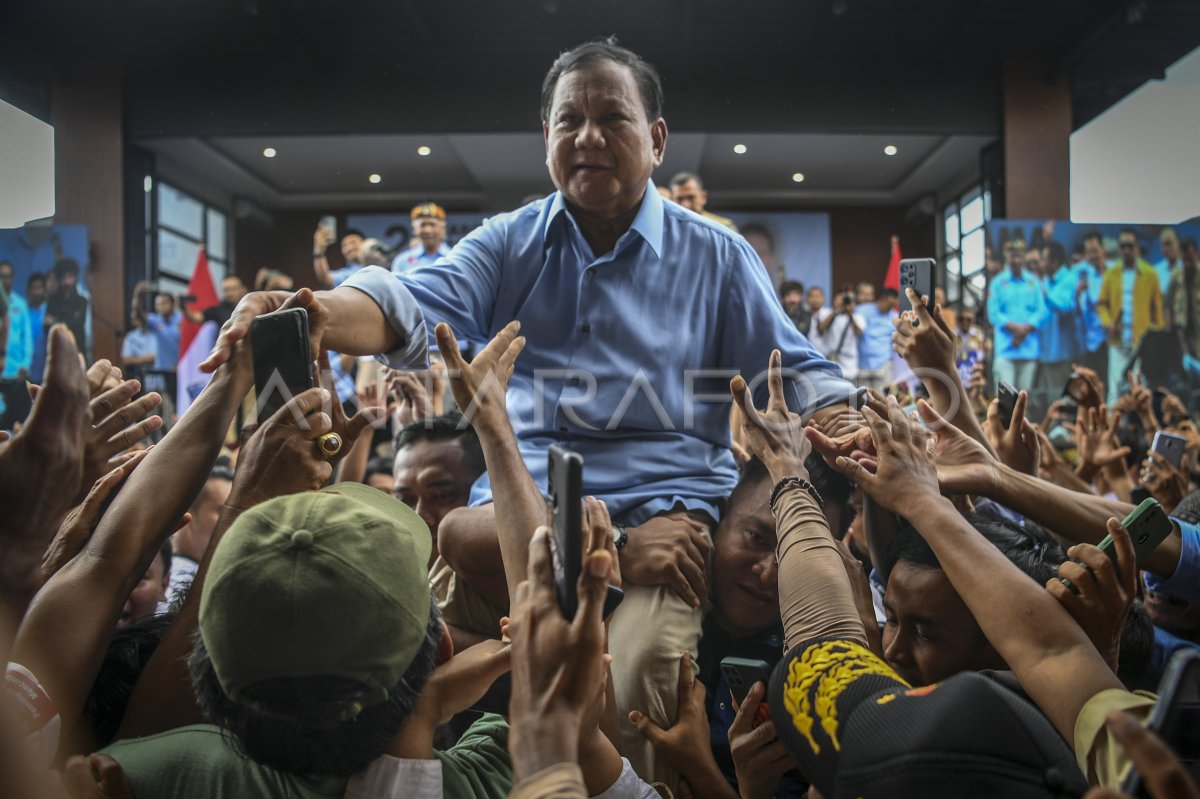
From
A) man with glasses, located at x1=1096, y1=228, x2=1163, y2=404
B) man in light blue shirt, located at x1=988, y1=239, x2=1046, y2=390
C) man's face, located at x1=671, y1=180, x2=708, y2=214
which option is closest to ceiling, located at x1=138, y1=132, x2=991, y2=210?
man with glasses, located at x1=1096, y1=228, x2=1163, y2=404

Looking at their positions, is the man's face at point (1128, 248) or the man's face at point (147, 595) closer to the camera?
the man's face at point (147, 595)

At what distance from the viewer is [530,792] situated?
0.89 meters

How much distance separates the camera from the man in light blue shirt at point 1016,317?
7488mm

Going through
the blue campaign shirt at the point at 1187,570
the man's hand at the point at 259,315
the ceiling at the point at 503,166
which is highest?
the ceiling at the point at 503,166

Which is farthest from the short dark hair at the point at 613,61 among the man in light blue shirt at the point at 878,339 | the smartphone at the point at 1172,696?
the man in light blue shirt at the point at 878,339

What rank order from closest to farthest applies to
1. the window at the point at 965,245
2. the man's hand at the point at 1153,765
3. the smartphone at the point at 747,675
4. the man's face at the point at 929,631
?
the man's hand at the point at 1153,765 → the smartphone at the point at 747,675 → the man's face at the point at 929,631 → the window at the point at 965,245

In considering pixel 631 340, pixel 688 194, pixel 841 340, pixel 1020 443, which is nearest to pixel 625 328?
pixel 631 340

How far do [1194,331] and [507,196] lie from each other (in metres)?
8.21

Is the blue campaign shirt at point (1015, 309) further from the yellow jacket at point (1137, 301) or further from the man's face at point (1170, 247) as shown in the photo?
the man's face at point (1170, 247)

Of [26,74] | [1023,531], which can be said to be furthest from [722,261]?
[26,74]

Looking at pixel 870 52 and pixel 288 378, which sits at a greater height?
pixel 870 52

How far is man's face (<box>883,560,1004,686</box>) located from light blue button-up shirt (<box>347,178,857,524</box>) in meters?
0.45

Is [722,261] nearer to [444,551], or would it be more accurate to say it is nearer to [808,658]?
[444,551]

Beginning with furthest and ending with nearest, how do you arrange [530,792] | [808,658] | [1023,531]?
1. [1023,531]
2. [808,658]
3. [530,792]
